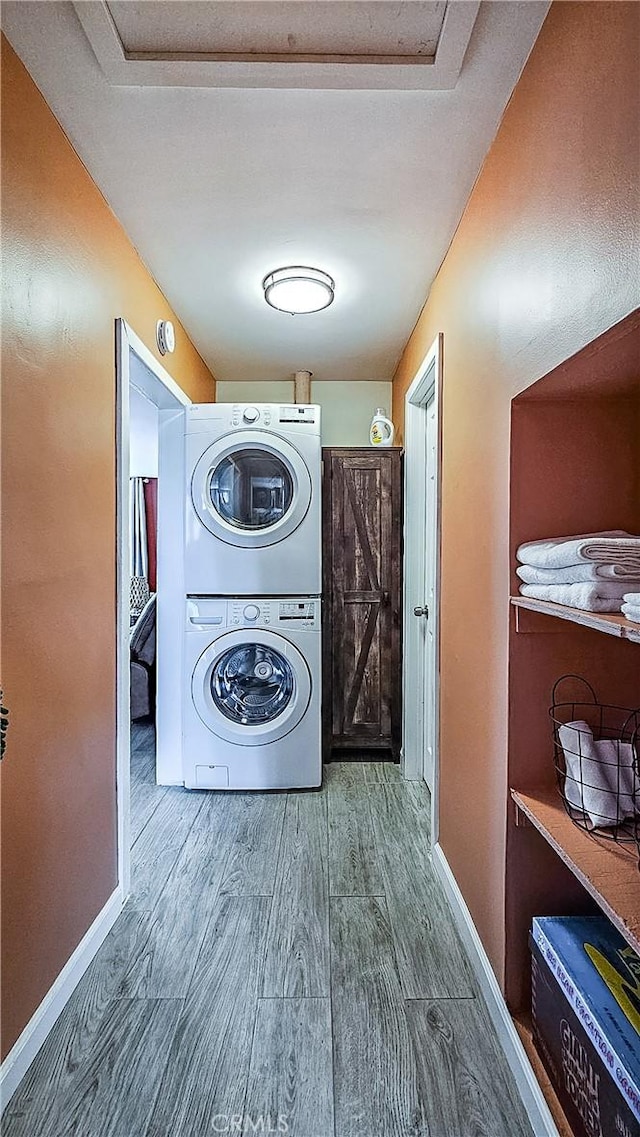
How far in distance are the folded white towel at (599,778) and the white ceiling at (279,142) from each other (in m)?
1.47

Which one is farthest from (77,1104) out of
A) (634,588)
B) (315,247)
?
(315,247)

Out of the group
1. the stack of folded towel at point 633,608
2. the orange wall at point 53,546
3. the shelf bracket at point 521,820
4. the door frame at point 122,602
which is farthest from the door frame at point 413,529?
the stack of folded towel at point 633,608

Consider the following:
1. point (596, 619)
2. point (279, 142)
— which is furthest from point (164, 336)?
point (596, 619)

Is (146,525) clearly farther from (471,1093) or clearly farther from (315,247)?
(471,1093)

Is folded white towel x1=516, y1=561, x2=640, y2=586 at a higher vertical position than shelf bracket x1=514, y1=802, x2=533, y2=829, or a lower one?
higher

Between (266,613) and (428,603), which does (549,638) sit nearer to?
(428,603)

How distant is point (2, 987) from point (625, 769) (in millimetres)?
1373

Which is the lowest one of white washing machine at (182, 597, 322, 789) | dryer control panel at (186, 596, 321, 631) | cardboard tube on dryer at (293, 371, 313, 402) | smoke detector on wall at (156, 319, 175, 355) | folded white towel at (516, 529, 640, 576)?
white washing machine at (182, 597, 322, 789)

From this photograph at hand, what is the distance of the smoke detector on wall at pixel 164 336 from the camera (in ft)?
8.87

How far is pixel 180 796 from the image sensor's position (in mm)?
3193

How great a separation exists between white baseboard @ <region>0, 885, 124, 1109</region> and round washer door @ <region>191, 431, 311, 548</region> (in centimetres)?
165

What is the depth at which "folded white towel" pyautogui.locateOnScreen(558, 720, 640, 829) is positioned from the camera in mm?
1250

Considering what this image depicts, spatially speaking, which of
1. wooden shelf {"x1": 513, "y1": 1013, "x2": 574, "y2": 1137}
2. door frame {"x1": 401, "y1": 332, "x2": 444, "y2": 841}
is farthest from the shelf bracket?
door frame {"x1": 401, "y1": 332, "x2": 444, "y2": 841}

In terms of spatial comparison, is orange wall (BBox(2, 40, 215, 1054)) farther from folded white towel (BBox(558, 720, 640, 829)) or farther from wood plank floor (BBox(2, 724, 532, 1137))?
folded white towel (BBox(558, 720, 640, 829))
